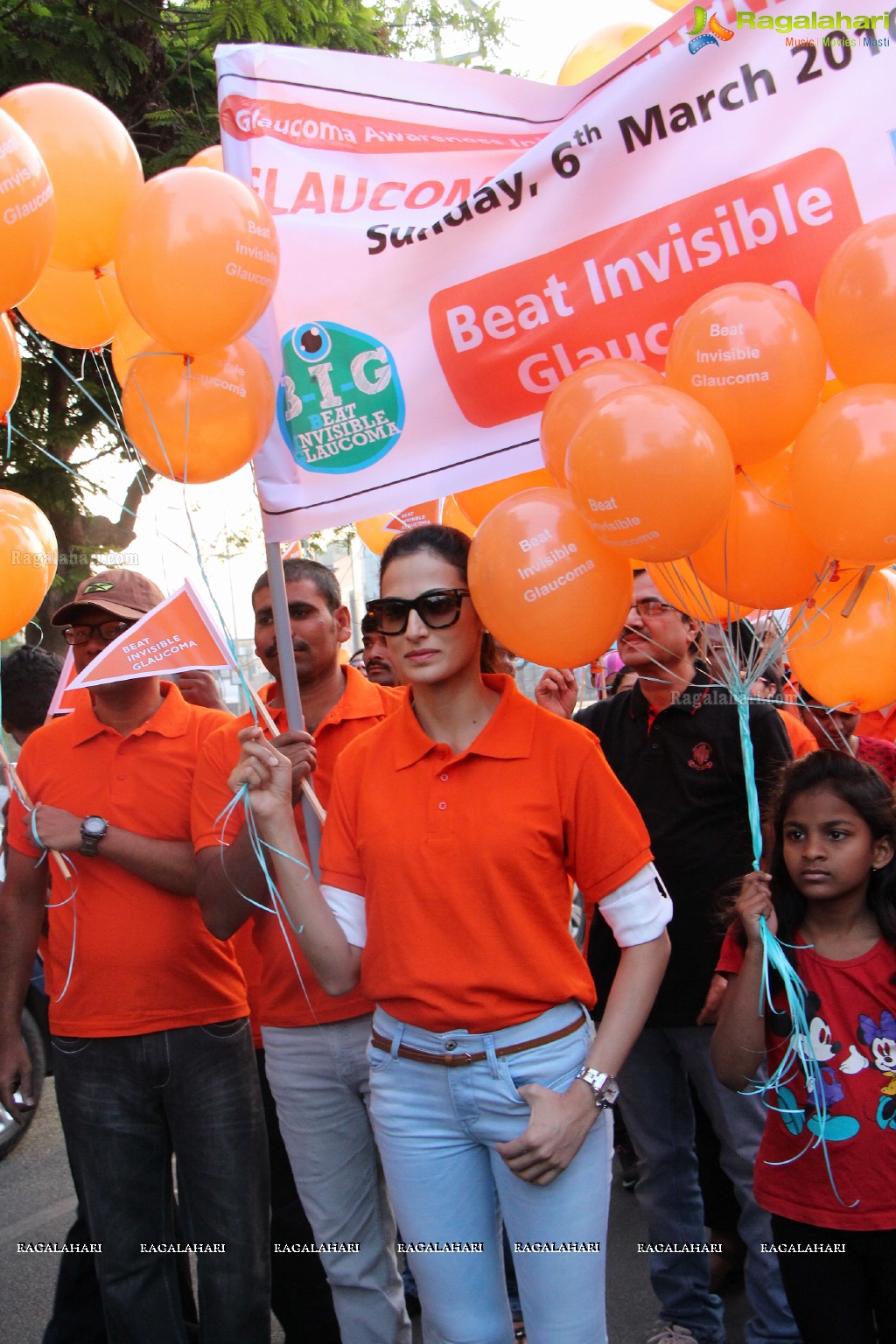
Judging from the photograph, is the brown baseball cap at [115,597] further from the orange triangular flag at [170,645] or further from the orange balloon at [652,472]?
the orange balloon at [652,472]

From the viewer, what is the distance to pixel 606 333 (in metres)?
2.68

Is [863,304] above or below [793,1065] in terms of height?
above

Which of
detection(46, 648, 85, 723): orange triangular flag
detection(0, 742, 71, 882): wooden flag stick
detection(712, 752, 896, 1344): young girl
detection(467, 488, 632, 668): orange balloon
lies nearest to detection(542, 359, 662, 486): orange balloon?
detection(467, 488, 632, 668): orange balloon

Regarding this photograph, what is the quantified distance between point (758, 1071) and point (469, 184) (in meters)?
2.25

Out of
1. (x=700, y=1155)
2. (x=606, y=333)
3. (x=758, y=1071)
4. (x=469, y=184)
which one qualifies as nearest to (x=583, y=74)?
(x=469, y=184)

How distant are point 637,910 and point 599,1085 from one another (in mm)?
342

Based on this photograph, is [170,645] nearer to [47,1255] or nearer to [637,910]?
[637,910]

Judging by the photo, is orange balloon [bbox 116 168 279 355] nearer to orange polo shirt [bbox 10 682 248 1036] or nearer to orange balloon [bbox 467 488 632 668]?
orange balloon [bbox 467 488 632 668]

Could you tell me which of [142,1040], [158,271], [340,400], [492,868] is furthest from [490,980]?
[158,271]

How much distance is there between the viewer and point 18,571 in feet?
9.08

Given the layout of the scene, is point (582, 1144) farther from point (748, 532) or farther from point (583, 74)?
point (583, 74)

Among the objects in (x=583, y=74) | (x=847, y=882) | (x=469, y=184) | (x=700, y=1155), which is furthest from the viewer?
(x=700, y=1155)

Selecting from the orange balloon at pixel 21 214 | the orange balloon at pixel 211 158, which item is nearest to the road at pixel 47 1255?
the orange balloon at pixel 21 214

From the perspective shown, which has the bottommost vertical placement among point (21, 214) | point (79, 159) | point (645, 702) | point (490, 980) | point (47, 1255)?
point (47, 1255)
